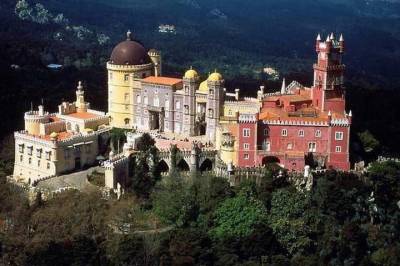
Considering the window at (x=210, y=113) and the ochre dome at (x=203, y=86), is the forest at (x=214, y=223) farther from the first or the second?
the ochre dome at (x=203, y=86)

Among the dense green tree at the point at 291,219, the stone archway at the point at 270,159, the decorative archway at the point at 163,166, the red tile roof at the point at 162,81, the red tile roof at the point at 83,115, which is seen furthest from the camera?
the red tile roof at the point at 83,115

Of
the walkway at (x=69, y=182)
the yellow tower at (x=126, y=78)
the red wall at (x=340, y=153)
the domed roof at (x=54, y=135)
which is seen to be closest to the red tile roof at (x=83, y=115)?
the yellow tower at (x=126, y=78)

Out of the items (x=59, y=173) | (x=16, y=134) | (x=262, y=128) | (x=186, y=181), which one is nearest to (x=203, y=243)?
(x=186, y=181)

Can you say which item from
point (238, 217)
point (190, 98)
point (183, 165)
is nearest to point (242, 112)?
point (190, 98)

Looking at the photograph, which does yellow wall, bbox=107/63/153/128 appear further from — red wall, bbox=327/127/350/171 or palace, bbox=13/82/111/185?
red wall, bbox=327/127/350/171

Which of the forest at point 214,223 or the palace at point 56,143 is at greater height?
the palace at point 56,143

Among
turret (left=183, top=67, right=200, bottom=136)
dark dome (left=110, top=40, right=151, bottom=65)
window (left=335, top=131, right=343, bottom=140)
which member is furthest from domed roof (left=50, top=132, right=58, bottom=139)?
window (left=335, top=131, right=343, bottom=140)
